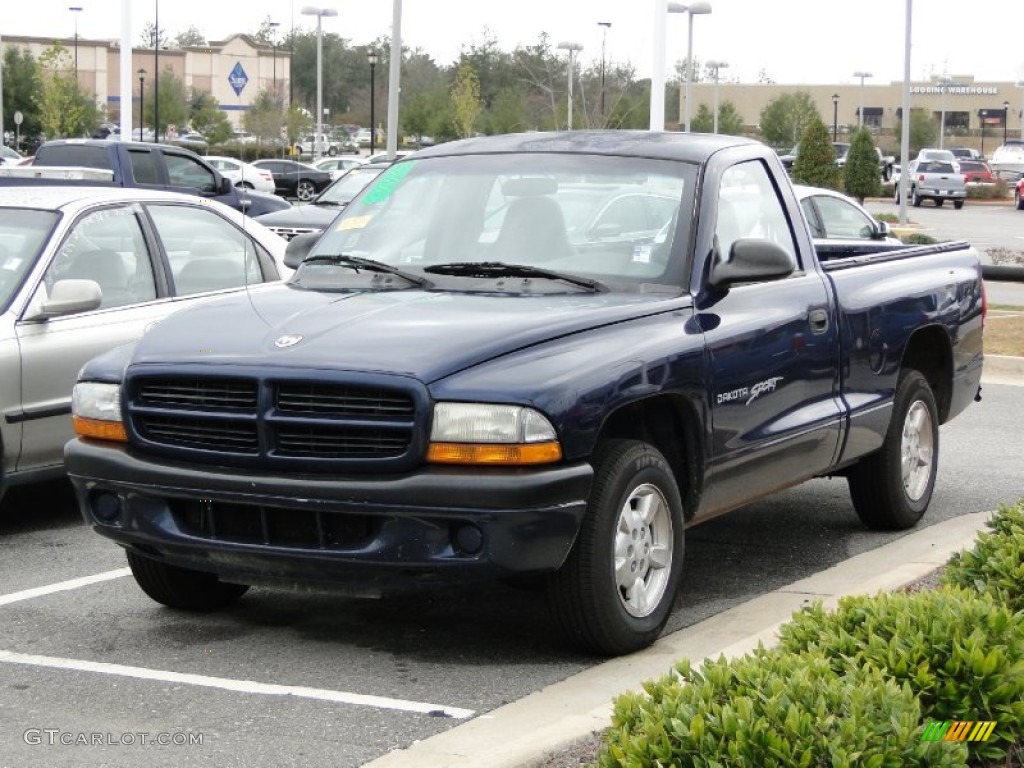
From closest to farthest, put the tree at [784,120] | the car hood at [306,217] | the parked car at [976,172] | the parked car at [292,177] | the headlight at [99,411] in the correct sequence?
1. the headlight at [99,411]
2. the car hood at [306,217]
3. the parked car at [292,177]
4. the parked car at [976,172]
5. the tree at [784,120]

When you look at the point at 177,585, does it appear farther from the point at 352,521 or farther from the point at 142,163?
the point at 142,163

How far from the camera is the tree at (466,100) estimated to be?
189 ft

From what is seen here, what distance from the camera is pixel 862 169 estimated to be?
1959 inches

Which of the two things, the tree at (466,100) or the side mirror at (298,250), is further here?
the tree at (466,100)

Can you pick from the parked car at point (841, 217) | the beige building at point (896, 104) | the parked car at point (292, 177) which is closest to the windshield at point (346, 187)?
the parked car at point (841, 217)

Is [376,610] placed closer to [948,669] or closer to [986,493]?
[948,669]

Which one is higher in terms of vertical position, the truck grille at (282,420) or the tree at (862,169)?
the tree at (862,169)

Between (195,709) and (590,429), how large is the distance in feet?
5.00

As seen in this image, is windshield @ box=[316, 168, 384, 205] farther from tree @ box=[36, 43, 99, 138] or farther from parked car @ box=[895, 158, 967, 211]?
tree @ box=[36, 43, 99, 138]

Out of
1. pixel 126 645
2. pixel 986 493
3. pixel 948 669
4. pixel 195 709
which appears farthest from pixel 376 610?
pixel 986 493

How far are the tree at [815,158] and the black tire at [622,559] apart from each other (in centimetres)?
3940

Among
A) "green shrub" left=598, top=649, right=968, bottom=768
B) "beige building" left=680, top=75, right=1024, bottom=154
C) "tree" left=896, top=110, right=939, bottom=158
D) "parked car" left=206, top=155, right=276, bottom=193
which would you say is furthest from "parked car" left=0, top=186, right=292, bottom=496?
"beige building" left=680, top=75, right=1024, bottom=154

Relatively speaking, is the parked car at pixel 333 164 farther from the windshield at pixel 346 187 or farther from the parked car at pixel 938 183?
the windshield at pixel 346 187

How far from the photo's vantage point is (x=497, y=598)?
22.4 ft
